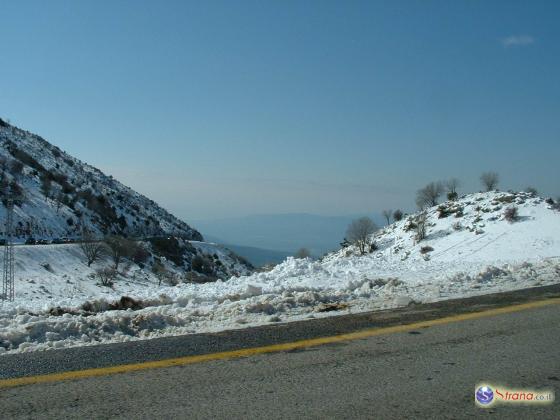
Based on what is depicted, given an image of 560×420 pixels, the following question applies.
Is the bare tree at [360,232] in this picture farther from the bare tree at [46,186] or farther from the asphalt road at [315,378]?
the asphalt road at [315,378]

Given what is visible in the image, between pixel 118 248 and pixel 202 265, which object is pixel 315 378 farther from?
pixel 202 265

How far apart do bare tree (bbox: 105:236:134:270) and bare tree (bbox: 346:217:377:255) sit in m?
20.9

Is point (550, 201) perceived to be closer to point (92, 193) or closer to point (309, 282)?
point (309, 282)

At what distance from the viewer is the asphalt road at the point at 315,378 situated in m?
4.09

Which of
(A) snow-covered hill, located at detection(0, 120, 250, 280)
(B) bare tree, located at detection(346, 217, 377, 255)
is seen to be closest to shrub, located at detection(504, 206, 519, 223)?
(B) bare tree, located at detection(346, 217, 377, 255)

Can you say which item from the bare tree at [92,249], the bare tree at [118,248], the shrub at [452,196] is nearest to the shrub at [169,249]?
the bare tree at [118,248]

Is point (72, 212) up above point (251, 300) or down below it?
above

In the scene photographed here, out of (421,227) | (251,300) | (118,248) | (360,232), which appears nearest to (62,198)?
(118,248)

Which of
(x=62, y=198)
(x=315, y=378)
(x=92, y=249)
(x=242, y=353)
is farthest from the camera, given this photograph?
(x=62, y=198)

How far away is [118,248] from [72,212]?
1410 centimetres

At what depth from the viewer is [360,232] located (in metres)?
47.3

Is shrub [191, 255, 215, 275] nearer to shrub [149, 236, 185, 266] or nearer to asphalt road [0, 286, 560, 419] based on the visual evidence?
shrub [149, 236, 185, 266]

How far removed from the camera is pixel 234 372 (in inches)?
198

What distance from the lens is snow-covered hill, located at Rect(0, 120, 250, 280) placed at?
47375mm
